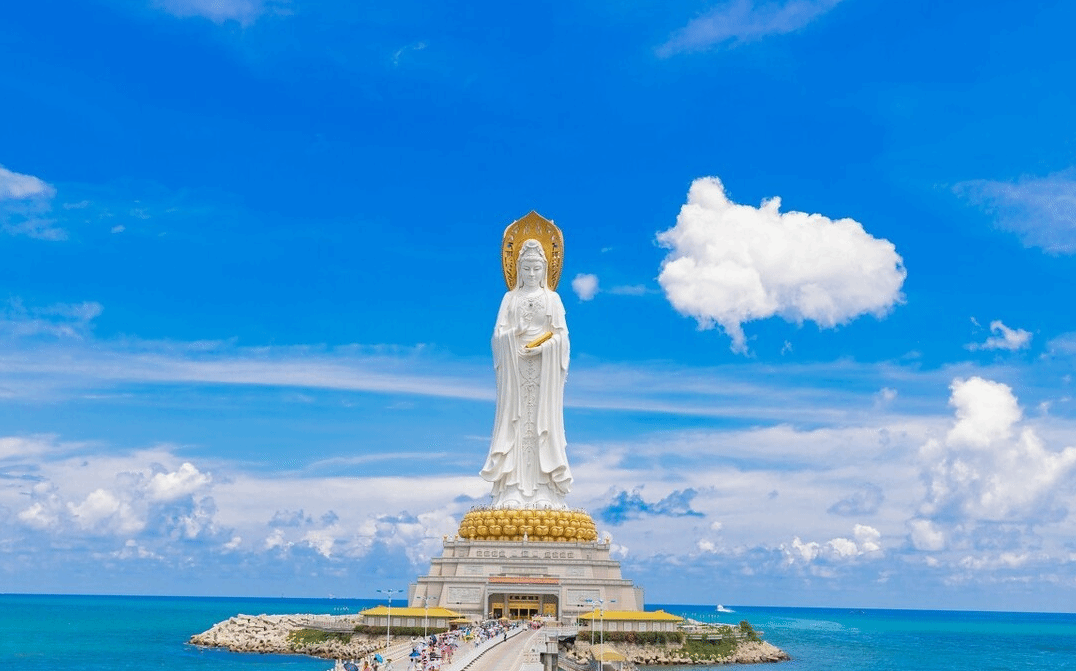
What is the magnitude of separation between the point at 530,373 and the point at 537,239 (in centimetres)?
560

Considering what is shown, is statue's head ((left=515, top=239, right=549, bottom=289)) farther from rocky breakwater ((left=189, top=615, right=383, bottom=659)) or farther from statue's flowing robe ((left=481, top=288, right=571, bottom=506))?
rocky breakwater ((left=189, top=615, right=383, bottom=659))

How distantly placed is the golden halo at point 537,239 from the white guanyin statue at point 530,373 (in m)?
0.04

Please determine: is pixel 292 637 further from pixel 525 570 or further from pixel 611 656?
pixel 611 656

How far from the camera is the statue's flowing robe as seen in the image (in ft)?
156

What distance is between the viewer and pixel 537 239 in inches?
1972

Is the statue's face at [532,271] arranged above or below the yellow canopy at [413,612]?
above

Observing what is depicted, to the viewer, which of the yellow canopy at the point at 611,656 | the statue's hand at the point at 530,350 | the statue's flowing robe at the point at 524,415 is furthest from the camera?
the statue's hand at the point at 530,350

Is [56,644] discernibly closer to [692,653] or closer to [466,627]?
[466,627]

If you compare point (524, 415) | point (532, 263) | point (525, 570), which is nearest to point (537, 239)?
point (532, 263)

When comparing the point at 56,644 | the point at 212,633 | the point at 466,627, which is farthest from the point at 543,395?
the point at 56,644

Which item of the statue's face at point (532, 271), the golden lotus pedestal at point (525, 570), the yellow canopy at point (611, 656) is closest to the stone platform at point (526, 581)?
the golden lotus pedestal at point (525, 570)

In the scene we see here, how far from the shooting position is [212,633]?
52.4 metres

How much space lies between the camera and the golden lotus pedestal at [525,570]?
42156mm

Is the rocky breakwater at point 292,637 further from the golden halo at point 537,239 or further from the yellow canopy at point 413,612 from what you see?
the golden halo at point 537,239
